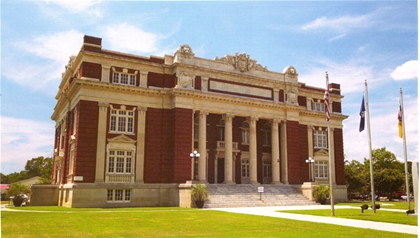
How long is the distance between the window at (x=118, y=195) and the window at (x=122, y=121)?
6.17m

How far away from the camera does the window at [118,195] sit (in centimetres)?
3834

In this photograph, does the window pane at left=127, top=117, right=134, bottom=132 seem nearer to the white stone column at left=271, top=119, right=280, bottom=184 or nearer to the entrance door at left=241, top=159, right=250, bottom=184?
the entrance door at left=241, top=159, right=250, bottom=184

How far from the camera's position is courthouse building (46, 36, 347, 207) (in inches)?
1515

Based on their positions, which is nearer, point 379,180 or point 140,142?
point 140,142

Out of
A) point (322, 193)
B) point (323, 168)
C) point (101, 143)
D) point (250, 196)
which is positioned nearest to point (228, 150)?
point (250, 196)

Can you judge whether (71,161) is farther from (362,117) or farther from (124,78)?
(362,117)

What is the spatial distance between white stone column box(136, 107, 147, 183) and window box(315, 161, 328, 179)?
24975 millimetres

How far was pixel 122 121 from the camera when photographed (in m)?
40.4

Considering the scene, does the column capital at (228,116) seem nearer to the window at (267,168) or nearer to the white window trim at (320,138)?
the window at (267,168)

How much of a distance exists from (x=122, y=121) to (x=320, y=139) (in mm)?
28420

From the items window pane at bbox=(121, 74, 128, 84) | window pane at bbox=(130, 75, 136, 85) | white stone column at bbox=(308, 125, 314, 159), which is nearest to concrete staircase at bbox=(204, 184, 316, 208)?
white stone column at bbox=(308, 125, 314, 159)

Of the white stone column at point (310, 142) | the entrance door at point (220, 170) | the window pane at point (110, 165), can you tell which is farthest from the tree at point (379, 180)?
the window pane at point (110, 165)

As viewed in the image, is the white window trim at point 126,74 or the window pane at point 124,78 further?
the window pane at point 124,78

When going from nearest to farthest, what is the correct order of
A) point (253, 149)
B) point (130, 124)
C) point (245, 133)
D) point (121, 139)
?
point (121, 139)
point (130, 124)
point (253, 149)
point (245, 133)
